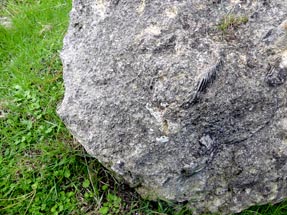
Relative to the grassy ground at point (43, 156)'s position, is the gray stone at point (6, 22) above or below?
above

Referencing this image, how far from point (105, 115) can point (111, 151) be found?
182 mm

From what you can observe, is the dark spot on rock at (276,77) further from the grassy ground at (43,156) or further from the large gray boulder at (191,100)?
the grassy ground at (43,156)

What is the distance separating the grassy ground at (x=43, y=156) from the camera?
2.50 m

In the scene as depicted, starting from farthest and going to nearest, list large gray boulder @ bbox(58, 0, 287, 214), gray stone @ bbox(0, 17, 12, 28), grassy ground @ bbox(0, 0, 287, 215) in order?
1. gray stone @ bbox(0, 17, 12, 28)
2. grassy ground @ bbox(0, 0, 287, 215)
3. large gray boulder @ bbox(58, 0, 287, 214)

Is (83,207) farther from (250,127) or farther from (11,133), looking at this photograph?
(250,127)

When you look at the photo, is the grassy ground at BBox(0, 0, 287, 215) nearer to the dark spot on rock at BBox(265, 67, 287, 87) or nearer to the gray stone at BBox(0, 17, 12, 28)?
the gray stone at BBox(0, 17, 12, 28)

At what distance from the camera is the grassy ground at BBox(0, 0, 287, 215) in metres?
2.50

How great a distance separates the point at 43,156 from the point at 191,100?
1162 millimetres

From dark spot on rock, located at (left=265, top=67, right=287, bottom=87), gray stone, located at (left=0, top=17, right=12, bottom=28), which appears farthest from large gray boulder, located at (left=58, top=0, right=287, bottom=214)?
gray stone, located at (left=0, top=17, right=12, bottom=28)

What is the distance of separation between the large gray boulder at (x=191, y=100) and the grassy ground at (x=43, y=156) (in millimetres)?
303

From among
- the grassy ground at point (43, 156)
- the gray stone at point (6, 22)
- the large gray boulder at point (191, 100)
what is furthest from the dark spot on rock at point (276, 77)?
the gray stone at point (6, 22)

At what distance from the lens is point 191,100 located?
1.98 metres

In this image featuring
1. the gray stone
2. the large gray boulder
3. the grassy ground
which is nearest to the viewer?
the large gray boulder

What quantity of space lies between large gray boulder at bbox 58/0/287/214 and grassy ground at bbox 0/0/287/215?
30 centimetres
